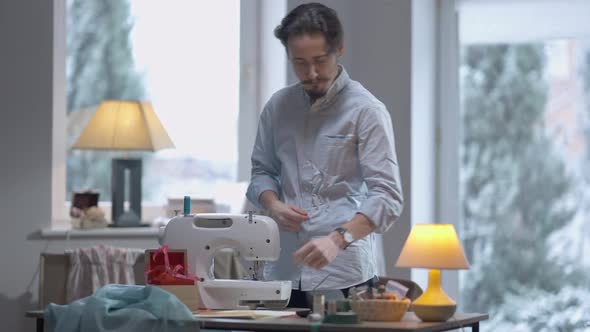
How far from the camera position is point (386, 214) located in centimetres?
270

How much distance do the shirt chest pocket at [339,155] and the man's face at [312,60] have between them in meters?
0.14

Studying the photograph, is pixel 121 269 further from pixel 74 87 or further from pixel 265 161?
pixel 265 161

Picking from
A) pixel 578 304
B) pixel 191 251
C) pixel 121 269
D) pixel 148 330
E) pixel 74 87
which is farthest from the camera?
pixel 74 87

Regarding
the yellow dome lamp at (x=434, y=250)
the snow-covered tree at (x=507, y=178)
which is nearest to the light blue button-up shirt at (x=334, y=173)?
the yellow dome lamp at (x=434, y=250)

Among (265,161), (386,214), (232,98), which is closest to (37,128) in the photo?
(232,98)

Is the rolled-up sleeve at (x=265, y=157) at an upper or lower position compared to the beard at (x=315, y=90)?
lower

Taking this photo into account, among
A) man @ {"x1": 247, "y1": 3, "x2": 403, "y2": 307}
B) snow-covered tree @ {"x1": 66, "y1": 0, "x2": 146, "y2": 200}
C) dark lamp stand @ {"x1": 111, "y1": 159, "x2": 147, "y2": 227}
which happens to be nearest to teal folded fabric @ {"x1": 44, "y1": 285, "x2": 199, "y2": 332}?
man @ {"x1": 247, "y1": 3, "x2": 403, "y2": 307}

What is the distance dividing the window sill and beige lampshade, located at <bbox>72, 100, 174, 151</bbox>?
14.0 inches

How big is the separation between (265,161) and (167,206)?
2.11 meters

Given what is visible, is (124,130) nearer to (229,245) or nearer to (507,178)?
(507,178)

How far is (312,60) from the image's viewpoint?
9.21ft

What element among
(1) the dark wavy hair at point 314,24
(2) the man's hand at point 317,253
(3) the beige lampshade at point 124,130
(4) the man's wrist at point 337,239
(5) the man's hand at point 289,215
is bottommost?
(2) the man's hand at point 317,253

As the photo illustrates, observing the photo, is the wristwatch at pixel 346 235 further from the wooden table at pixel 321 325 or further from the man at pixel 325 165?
the wooden table at pixel 321 325

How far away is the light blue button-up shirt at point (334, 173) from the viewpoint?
2.75 meters
